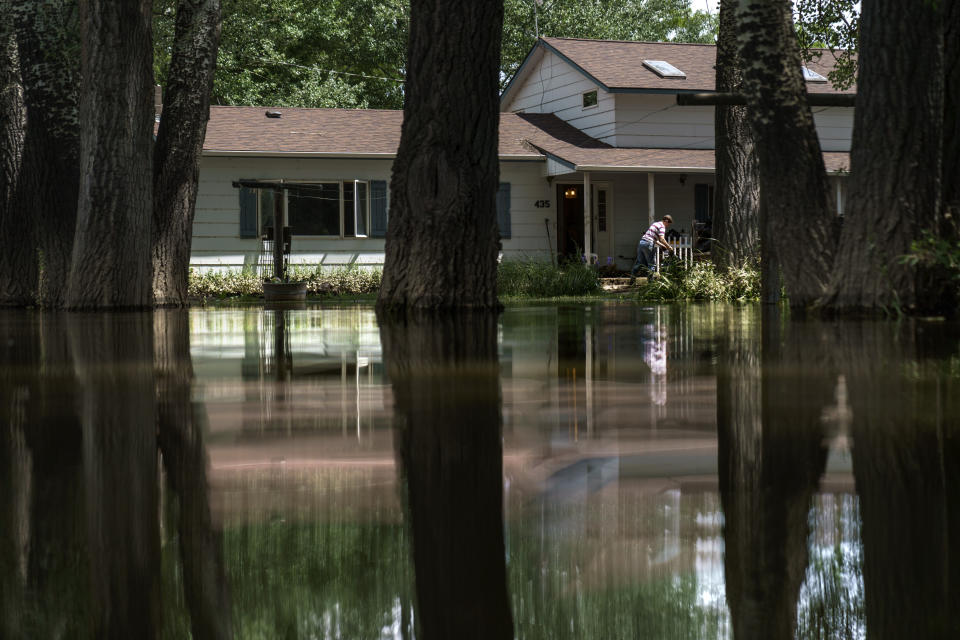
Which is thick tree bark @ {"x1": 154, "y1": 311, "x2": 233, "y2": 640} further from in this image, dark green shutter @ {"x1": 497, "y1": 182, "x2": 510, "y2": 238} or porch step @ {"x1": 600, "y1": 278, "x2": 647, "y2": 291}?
dark green shutter @ {"x1": 497, "y1": 182, "x2": 510, "y2": 238}

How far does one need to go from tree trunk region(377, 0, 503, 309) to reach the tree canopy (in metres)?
24.0

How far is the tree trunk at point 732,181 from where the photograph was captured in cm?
1673

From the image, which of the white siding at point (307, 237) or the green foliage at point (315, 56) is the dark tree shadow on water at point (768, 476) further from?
the green foliage at point (315, 56)

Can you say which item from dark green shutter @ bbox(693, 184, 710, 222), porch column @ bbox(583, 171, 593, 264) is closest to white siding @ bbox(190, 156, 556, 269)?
porch column @ bbox(583, 171, 593, 264)

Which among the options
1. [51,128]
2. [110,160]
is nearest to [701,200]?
[51,128]

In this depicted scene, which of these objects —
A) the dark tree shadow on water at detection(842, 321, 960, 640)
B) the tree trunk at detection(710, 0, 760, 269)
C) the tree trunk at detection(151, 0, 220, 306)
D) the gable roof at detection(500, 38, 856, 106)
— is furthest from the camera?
the gable roof at detection(500, 38, 856, 106)

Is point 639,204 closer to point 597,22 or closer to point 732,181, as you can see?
point 732,181

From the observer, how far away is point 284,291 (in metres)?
20.7

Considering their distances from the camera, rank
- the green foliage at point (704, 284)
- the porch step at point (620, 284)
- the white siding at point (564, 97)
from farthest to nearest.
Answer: the white siding at point (564, 97)
the porch step at point (620, 284)
the green foliage at point (704, 284)

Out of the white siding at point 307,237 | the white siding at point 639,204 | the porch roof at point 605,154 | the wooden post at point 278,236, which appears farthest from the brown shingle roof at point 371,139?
the wooden post at point 278,236

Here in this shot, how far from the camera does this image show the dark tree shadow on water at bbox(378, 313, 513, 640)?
145 cm

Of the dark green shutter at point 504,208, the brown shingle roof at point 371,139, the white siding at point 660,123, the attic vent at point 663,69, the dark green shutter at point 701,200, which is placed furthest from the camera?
the dark green shutter at point 701,200

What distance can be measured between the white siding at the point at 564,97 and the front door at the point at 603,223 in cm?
138

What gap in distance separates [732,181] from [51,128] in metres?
9.69
